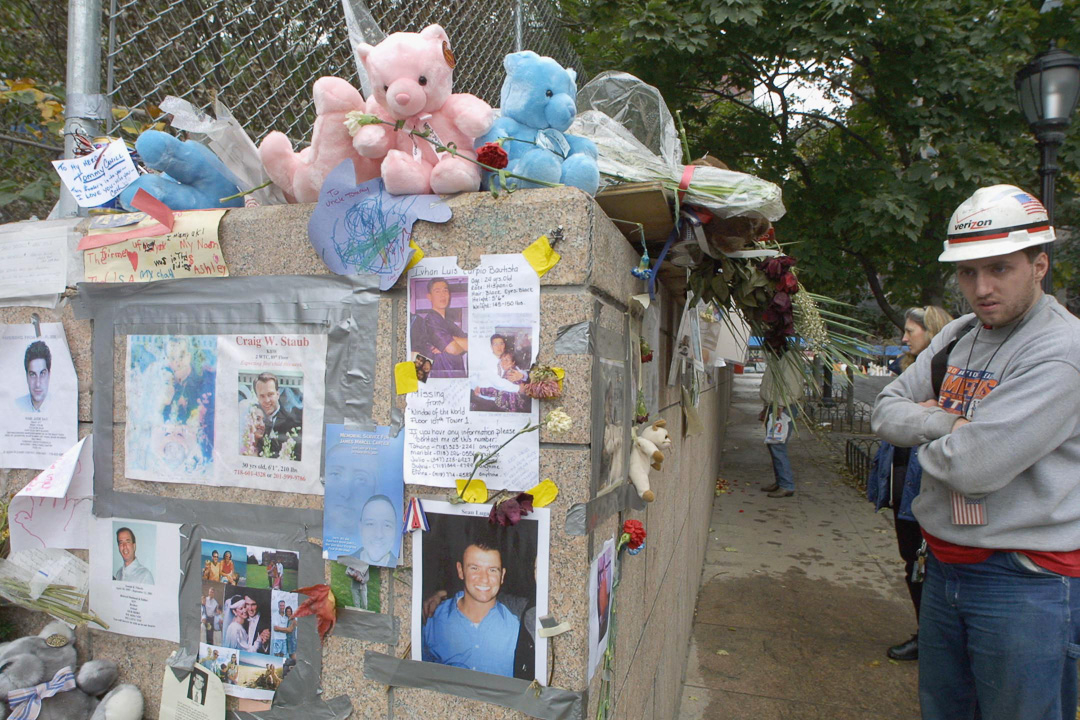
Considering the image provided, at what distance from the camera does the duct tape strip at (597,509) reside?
4.75 ft

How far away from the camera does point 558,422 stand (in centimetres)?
143

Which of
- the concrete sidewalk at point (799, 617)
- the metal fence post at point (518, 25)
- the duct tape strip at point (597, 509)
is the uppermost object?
the metal fence post at point (518, 25)

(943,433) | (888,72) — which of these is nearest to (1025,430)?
(943,433)

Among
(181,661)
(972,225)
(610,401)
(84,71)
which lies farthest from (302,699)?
(972,225)

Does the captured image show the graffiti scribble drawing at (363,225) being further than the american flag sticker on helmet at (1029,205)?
No

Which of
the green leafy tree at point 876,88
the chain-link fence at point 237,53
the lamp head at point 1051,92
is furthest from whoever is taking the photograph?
the green leafy tree at point 876,88

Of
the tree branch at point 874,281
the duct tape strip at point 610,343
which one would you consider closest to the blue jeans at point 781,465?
the tree branch at point 874,281

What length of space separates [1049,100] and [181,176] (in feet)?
20.3

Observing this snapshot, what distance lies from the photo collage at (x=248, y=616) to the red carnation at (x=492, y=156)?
1.15 meters

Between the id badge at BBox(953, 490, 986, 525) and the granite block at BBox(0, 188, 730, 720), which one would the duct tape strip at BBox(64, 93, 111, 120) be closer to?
the granite block at BBox(0, 188, 730, 720)

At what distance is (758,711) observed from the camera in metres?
3.77

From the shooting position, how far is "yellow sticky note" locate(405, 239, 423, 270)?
157cm

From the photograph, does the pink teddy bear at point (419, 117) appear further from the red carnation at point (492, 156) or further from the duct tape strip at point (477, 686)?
the duct tape strip at point (477, 686)

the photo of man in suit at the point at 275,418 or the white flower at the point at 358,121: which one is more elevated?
the white flower at the point at 358,121
